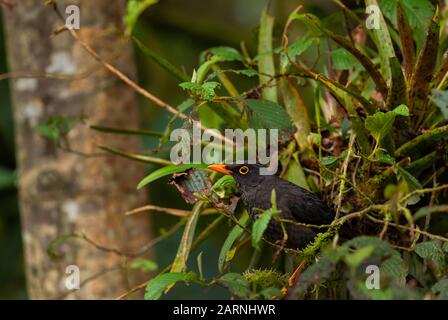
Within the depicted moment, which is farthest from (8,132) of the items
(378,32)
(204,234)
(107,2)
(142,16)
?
(378,32)

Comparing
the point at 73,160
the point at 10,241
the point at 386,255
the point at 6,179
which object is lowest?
the point at 10,241

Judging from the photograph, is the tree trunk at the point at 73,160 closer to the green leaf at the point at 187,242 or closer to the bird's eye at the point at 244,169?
the green leaf at the point at 187,242

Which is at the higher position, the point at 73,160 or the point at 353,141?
the point at 353,141

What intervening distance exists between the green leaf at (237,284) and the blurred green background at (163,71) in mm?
2887

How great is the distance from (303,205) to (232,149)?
0.39m

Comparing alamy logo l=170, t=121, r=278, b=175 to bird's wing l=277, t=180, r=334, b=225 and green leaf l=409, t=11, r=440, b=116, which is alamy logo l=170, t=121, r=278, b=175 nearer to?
bird's wing l=277, t=180, r=334, b=225

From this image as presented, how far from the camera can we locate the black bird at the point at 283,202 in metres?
2.60

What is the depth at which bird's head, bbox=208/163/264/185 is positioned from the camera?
8.94 ft

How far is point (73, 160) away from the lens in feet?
12.4

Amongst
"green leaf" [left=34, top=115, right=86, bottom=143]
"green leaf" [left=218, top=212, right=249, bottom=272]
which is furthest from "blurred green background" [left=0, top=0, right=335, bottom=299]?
"green leaf" [left=218, top=212, right=249, bottom=272]

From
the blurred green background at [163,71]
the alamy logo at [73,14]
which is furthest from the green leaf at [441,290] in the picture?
the blurred green background at [163,71]

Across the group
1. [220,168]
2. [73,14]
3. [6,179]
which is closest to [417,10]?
[220,168]

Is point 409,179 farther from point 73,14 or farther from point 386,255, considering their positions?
point 73,14

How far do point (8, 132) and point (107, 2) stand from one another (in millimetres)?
2606
